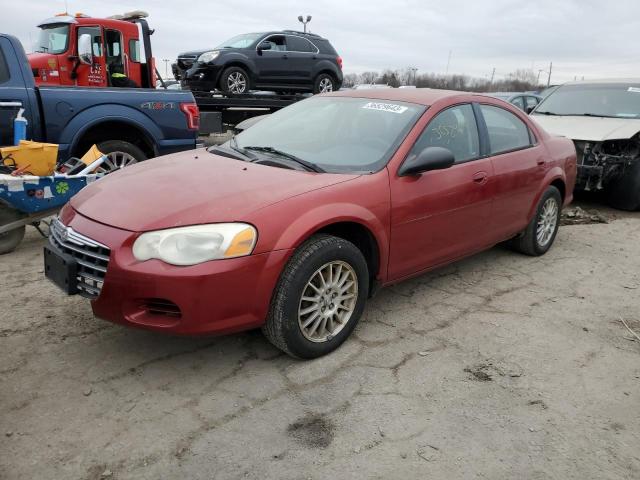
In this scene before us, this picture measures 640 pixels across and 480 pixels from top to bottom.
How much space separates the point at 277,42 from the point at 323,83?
61.5 inches

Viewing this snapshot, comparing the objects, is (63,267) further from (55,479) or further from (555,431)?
(555,431)

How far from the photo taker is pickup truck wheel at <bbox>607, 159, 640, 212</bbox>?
7.18 m

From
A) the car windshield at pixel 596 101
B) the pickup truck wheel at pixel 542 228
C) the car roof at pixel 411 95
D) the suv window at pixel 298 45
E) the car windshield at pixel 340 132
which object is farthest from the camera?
the suv window at pixel 298 45

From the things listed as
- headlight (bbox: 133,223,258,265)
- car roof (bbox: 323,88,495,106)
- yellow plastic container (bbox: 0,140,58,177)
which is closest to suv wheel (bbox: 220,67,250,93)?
yellow plastic container (bbox: 0,140,58,177)

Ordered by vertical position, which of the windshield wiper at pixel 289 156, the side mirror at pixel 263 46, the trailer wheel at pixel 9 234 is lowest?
the trailer wheel at pixel 9 234

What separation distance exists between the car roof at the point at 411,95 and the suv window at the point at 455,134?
109 mm

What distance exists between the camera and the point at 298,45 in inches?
493

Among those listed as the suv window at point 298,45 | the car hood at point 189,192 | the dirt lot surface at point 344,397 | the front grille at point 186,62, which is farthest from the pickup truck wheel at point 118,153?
the suv window at point 298,45

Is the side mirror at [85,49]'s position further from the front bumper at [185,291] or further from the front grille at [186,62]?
the front bumper at [185,291]

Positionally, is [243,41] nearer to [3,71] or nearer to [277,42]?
[277,42]

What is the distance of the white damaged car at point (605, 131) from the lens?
6.96 m

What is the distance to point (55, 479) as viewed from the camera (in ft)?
7.23

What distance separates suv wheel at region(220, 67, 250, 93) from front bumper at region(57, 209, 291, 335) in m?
9.24

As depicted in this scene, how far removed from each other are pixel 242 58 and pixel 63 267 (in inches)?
377
